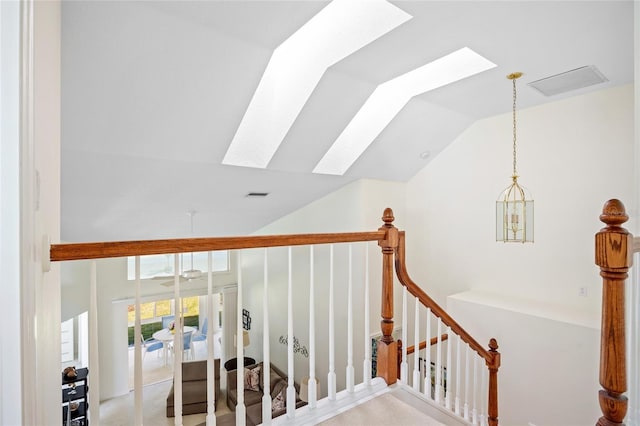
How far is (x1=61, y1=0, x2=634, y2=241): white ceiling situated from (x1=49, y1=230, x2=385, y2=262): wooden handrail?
148cm

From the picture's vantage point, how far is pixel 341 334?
503 cm

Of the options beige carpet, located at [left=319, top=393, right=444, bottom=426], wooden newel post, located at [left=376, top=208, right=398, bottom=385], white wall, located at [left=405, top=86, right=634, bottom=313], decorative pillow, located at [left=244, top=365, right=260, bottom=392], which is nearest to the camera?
beige carpet, located at [left=319, top=393, right=444, bottom=426]

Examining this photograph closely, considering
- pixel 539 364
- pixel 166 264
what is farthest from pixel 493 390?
pixel 166 264

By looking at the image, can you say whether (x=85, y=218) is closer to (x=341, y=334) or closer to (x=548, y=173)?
(x=341, y=334)

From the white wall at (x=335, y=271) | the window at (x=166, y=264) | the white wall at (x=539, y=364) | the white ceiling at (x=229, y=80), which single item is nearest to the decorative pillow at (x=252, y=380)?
the white wall at (x=335, y=271)

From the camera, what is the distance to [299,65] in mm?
2908

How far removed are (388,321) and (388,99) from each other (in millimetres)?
2535

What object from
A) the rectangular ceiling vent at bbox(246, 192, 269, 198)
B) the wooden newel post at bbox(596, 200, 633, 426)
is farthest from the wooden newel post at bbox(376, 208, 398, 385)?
the rectangular ceiling vent at bbox(246, 192, 269, 198)

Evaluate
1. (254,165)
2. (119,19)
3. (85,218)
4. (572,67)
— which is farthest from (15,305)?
(85,218)

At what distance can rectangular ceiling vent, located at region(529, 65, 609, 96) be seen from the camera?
300 centimetres

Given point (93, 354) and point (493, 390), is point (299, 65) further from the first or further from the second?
point (493, 390)

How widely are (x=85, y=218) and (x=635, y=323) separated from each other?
16.8ft

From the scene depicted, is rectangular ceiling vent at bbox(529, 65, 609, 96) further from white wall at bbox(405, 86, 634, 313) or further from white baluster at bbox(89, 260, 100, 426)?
white baluster at bbox(89, 260, 100, 426)

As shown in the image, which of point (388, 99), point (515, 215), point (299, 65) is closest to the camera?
point (299, 65)
